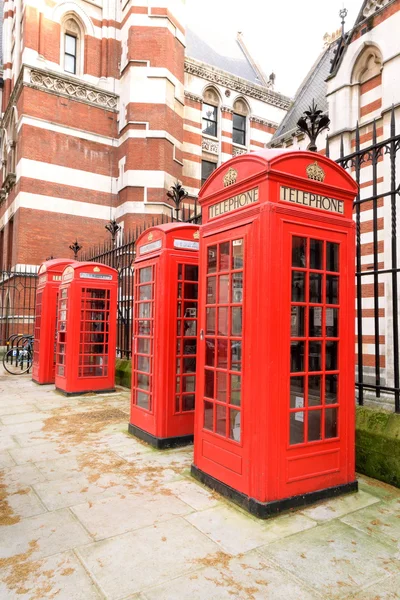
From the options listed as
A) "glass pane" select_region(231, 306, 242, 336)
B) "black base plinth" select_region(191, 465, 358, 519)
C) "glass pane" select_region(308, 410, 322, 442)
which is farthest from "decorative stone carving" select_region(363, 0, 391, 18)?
"black base plinth" select_region(191, 465, 358, 519)

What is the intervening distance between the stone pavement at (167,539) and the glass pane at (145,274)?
2186 mm

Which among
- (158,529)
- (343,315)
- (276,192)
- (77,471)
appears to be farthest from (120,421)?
(276,192)

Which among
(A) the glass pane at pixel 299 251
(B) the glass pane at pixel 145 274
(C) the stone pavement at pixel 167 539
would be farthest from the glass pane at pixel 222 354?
(B) the glass pane at pixel 145 274

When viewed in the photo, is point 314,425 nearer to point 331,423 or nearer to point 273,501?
point 331,423

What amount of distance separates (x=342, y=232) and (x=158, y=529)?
2.83 m

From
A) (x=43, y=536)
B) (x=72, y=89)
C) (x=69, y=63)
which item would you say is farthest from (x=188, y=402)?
(x=69, y=63)

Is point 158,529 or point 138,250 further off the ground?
point 138,250

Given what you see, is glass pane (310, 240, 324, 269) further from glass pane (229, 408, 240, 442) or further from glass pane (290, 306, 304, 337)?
glass pane (229, 408, 240, 442)

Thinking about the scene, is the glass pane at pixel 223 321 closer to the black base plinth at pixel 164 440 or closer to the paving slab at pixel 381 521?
the paving slab at pixel 381 521

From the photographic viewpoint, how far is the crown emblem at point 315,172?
3.47 m

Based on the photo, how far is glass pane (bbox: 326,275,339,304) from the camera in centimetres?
359

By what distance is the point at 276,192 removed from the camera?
3.28m

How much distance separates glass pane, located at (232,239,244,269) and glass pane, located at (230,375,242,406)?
0.96 meters

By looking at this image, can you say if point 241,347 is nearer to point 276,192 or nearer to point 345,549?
point 276,192
